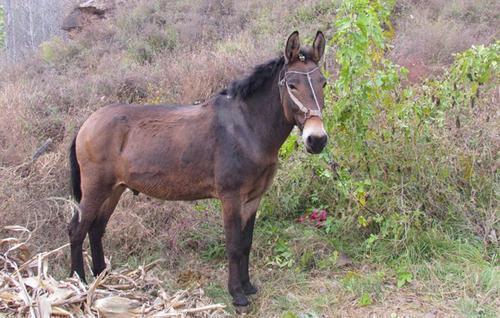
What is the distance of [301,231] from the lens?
5.46 m

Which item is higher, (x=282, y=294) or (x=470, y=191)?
(x=470, y=191)

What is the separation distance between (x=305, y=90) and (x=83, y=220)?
230 centimetres

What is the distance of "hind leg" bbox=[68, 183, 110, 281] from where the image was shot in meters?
4.59

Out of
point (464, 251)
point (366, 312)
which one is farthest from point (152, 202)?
point (464, 251)

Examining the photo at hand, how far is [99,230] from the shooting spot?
4793mm

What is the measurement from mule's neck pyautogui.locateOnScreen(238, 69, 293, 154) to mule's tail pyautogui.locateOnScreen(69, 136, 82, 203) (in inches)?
71.0

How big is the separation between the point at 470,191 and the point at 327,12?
26.8 feet

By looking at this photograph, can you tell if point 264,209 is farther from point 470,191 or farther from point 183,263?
point 470,191

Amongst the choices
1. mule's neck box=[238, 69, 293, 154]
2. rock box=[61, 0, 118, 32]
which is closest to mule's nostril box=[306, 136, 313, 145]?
mule's neck box=[238, 69, 293, 154]

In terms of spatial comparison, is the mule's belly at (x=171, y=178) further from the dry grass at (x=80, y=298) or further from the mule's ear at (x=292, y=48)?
the mule's ear at (x=292, y=48)

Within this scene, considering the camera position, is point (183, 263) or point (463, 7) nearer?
point (183, 263)

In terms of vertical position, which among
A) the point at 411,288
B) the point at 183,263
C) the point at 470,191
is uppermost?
the point at 470,191

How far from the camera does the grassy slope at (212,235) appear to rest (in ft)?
14.3

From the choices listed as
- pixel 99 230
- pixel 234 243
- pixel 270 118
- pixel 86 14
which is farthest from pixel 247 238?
pixel 86 14
